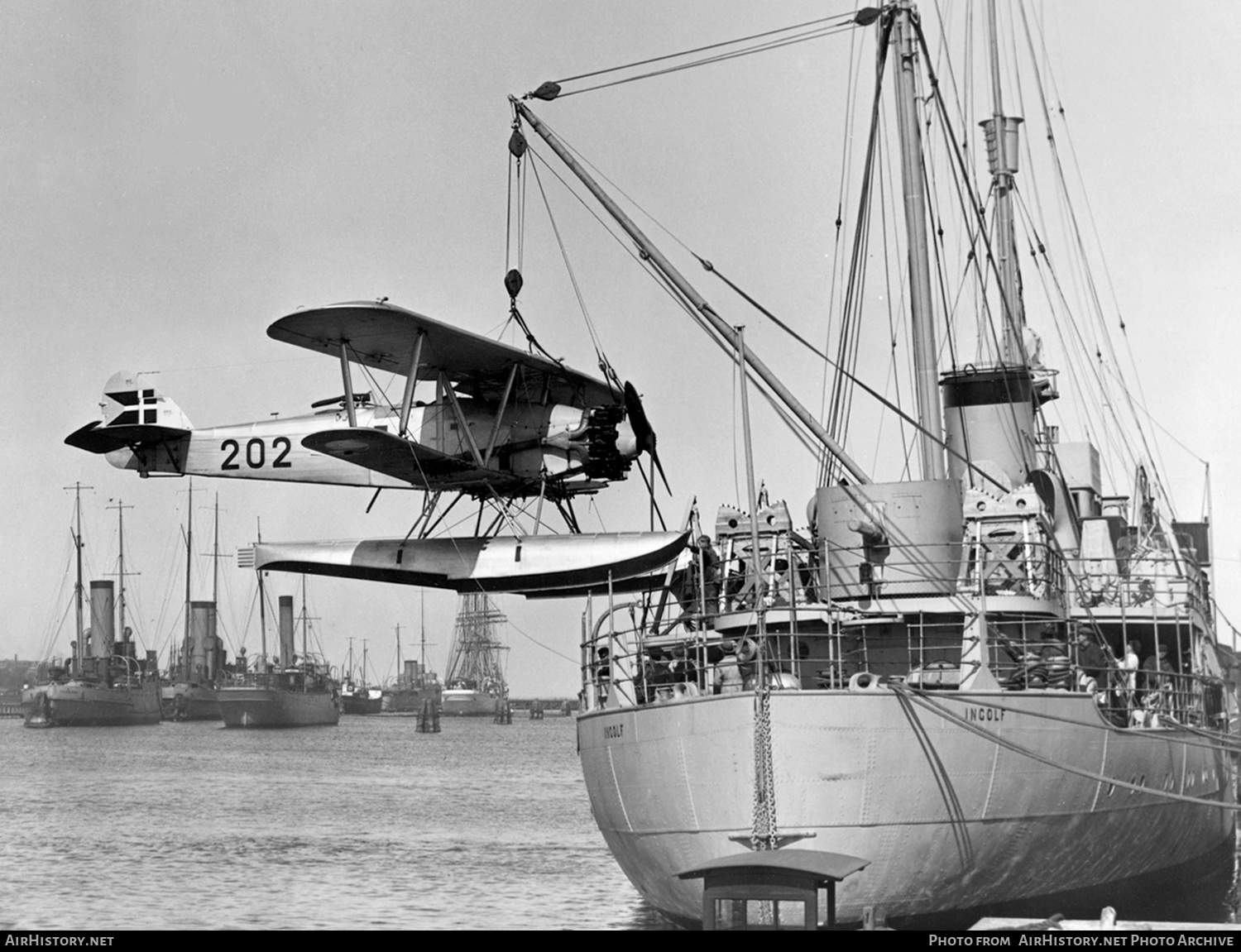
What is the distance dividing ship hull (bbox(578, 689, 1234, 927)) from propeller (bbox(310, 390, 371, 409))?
10.9m

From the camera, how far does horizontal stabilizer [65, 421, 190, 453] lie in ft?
98.9

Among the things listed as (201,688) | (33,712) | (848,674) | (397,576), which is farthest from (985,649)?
(201,688)

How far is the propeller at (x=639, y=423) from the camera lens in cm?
2708

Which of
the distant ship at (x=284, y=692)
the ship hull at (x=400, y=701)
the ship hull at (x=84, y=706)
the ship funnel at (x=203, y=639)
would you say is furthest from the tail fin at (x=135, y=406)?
the ship hull at (x=400, y=701)

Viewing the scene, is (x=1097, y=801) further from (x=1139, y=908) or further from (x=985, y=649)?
(x=1139, y=908)

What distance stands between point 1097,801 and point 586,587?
10.2m

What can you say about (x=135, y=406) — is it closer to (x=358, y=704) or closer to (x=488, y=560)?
(x=488, y=560)

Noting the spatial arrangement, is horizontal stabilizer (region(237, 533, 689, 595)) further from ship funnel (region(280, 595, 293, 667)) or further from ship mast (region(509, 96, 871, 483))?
ship funnel (region(280, 595, 293, 667))

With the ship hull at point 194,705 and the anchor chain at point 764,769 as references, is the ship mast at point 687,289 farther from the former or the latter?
the ship hull at point 194,705

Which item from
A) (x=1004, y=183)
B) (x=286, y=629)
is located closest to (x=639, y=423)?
(x=1004, y=183)

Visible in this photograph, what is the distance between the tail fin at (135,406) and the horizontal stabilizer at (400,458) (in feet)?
17.5

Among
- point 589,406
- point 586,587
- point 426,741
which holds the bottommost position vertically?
point 426,741

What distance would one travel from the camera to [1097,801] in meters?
18.5

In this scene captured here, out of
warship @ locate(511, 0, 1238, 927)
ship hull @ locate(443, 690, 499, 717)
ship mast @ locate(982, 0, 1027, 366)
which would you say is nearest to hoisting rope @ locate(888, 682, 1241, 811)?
warship @ locate(511, 0, 1238, 927)
